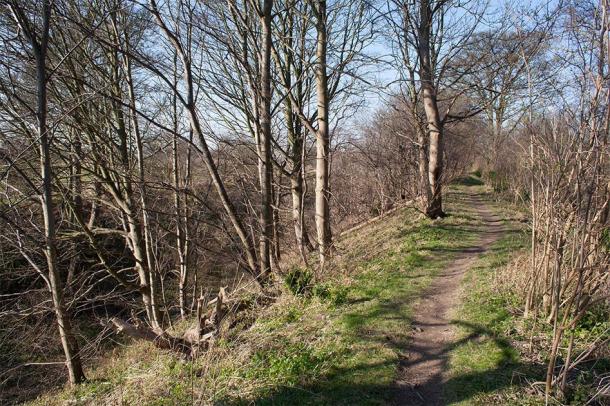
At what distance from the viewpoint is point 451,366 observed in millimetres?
4418

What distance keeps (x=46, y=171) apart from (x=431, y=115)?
9.52 metres

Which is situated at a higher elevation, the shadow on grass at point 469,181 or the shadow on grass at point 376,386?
the shadow on grass at point 469,181

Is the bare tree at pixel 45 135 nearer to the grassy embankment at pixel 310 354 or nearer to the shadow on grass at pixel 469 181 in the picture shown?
the grassy embankment at pixel 310 354

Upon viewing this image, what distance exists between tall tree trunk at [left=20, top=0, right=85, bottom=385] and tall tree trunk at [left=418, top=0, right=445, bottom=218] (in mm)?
8324

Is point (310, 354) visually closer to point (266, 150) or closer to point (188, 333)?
point (188, 333)

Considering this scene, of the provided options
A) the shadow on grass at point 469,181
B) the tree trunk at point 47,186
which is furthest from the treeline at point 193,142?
the shadow on grass at point 469,181

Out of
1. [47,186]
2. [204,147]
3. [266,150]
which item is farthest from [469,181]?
[47,186]

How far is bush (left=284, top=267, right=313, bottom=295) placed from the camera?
266 inches

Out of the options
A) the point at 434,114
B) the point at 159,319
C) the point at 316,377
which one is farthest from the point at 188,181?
the point at 316,377

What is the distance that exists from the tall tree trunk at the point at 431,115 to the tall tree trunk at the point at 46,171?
27.3ft

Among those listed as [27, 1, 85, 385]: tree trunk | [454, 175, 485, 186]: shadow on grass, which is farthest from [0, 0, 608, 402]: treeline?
[454, 175, 485, 186]: shadow on grass

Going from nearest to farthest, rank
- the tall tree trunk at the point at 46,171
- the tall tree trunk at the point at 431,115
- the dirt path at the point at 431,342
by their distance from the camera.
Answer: the dirt path at the point at 431,342, the tall tree trunk at the point at 46,171, the tall tree trunk at the point at 431,115

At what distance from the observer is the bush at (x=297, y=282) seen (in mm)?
6762

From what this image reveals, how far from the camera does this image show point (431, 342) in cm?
498
